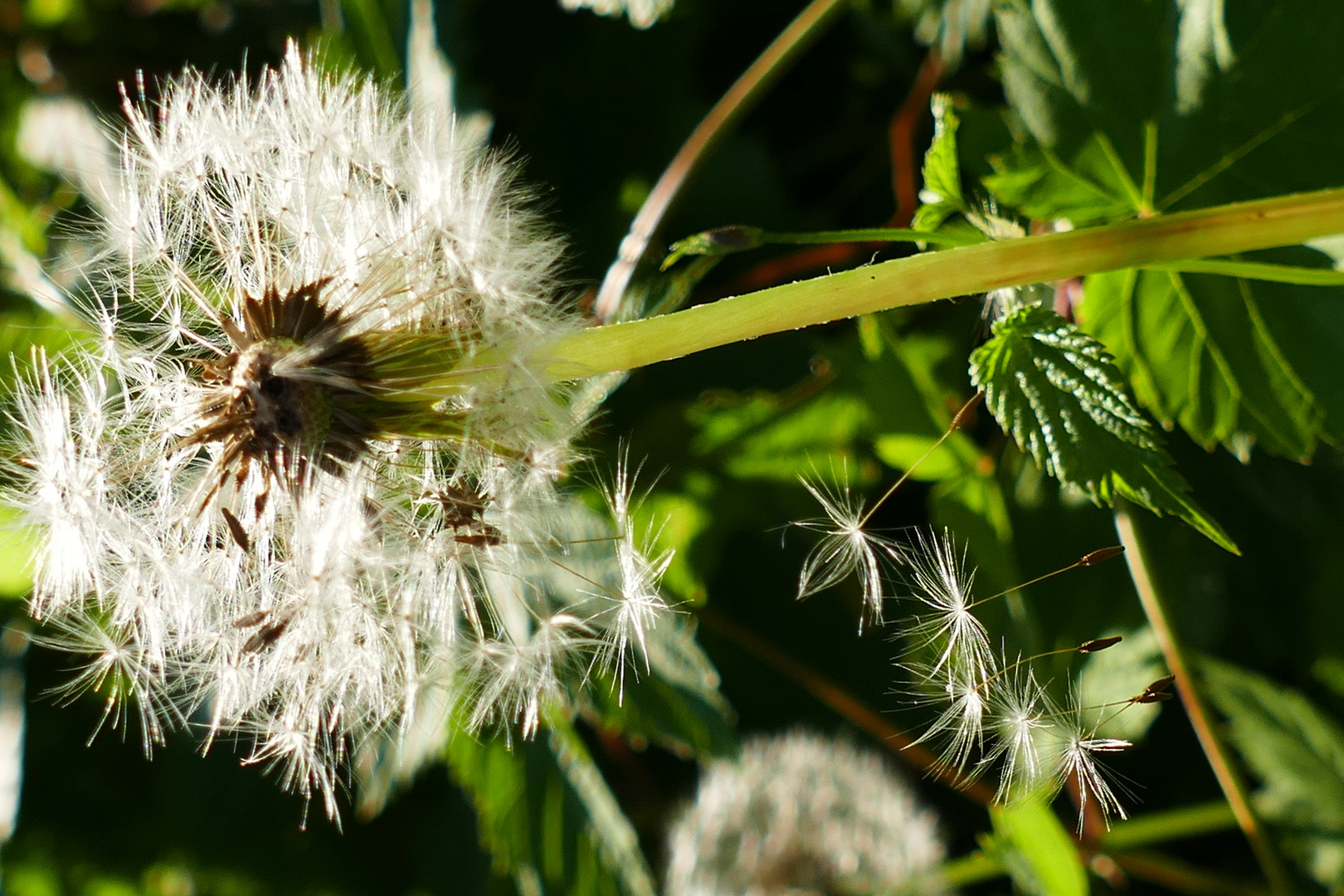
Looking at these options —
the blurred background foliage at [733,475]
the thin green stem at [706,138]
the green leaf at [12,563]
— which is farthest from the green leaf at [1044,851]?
the green leaf at [12,563]

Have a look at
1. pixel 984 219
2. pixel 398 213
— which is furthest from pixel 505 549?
pixel 984 219

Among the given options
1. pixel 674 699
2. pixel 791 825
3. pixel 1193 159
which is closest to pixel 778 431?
pixel 674 699

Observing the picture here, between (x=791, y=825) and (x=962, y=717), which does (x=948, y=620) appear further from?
(x=791, y=825)

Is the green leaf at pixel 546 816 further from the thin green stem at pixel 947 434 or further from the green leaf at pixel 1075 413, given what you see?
the green leaf at pixel 1075 413

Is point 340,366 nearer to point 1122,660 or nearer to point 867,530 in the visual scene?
point 867,530

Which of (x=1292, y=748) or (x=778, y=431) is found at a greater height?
(x=778, y=431)
